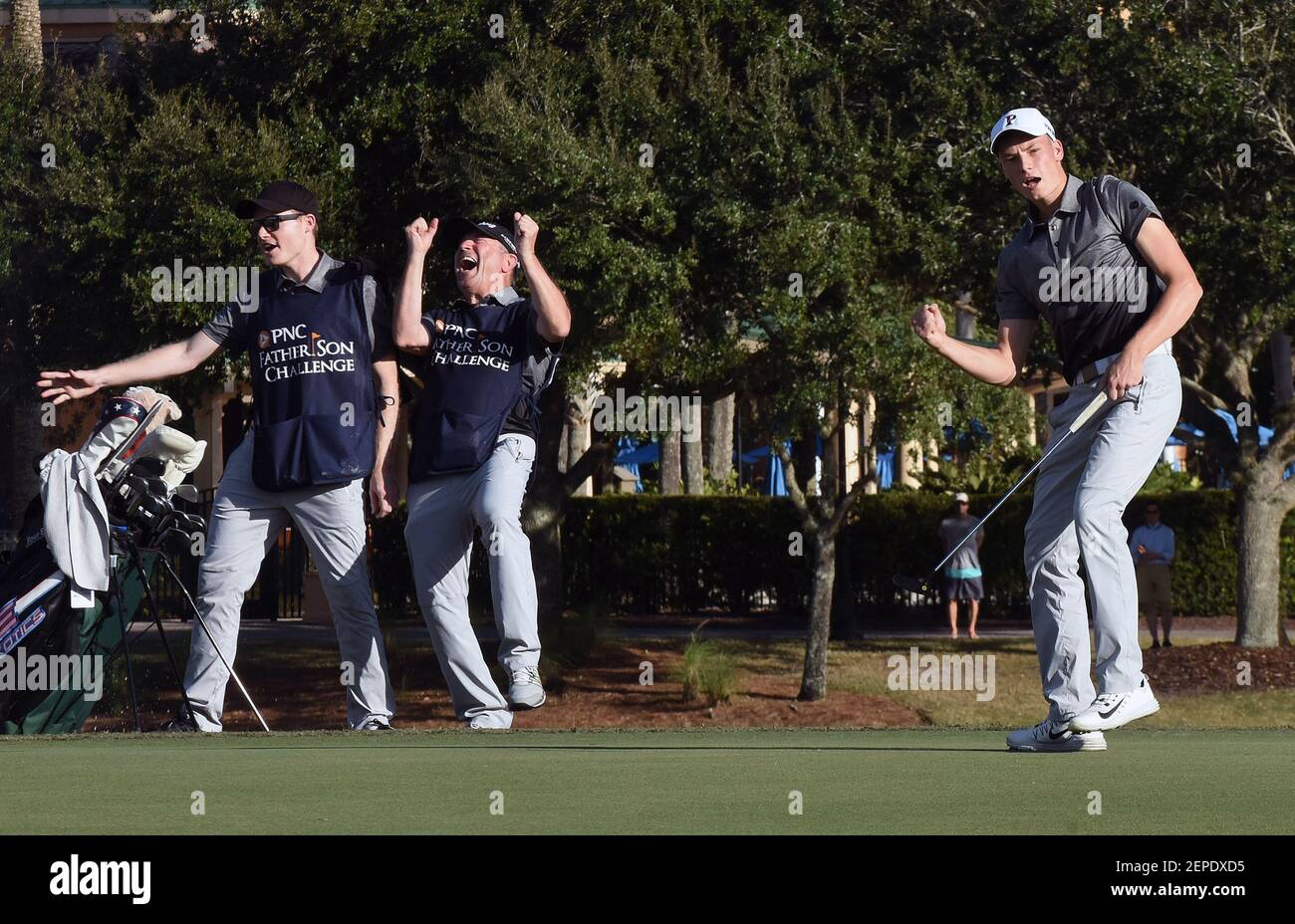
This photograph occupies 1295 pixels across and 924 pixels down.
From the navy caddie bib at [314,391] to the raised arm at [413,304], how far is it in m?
0.19

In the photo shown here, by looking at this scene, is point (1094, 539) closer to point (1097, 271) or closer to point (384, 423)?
point (1097, 271)

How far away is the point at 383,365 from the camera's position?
779cm

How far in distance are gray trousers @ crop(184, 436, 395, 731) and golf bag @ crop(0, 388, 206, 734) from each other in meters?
1.35

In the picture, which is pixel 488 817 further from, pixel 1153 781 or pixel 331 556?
pixel 331 556

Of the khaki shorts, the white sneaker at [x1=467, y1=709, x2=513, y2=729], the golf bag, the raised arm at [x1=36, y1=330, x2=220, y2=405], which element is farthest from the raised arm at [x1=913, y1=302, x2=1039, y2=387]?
the khaki shorts

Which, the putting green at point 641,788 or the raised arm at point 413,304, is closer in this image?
the putting green at point 641,788

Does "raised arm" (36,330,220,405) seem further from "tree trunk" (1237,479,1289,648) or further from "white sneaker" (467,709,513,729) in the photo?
"tree trunk" (1237,479,1289,648)

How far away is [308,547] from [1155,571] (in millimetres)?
16764

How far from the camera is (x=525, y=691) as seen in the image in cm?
744

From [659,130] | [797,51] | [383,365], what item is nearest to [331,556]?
[383,365]

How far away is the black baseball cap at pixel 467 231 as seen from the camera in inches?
307

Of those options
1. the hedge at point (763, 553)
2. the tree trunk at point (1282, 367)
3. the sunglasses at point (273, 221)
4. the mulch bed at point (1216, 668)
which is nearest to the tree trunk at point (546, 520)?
the hedge at point (763, 553)

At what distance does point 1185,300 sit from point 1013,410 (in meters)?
11.7

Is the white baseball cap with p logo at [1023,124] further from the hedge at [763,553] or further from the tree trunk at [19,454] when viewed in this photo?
the hedge at [763,553]
